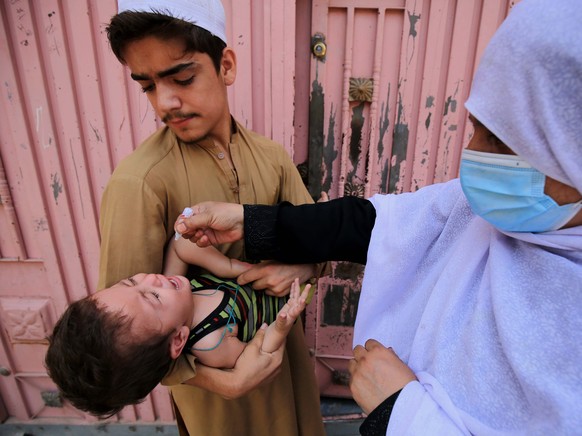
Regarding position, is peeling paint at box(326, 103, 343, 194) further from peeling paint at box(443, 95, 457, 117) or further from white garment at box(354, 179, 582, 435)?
white garment at box(354, 179, 582, 435)

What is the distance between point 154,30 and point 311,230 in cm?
82

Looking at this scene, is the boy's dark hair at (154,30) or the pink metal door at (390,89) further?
the pink metal door at (390,89)

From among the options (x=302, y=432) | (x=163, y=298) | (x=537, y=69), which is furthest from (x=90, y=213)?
(x=537, y=69)

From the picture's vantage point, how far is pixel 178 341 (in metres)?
1.26

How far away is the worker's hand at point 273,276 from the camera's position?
1324 millimetres

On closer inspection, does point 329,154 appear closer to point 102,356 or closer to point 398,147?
point 398,147

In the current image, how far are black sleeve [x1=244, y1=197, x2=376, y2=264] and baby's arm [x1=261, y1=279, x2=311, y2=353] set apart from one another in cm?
14

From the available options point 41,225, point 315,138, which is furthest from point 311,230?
point 41,225

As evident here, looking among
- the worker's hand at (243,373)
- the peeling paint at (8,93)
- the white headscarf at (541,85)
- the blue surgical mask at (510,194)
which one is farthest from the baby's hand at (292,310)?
the peeling paint at (8,93)

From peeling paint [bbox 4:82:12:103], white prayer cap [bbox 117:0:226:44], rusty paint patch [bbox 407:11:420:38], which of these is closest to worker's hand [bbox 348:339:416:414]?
white prayer cap [bbox 117:0:226:44]

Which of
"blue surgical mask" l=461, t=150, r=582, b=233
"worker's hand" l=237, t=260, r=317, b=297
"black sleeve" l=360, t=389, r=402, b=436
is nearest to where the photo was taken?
"blue surgical mask" l=461, t=150, r=582, b=233

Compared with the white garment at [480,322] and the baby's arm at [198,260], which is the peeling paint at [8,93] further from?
the white garment at [480,322]

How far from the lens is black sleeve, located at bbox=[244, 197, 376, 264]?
1211 mm

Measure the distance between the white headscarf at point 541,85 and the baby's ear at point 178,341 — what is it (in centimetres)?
116
